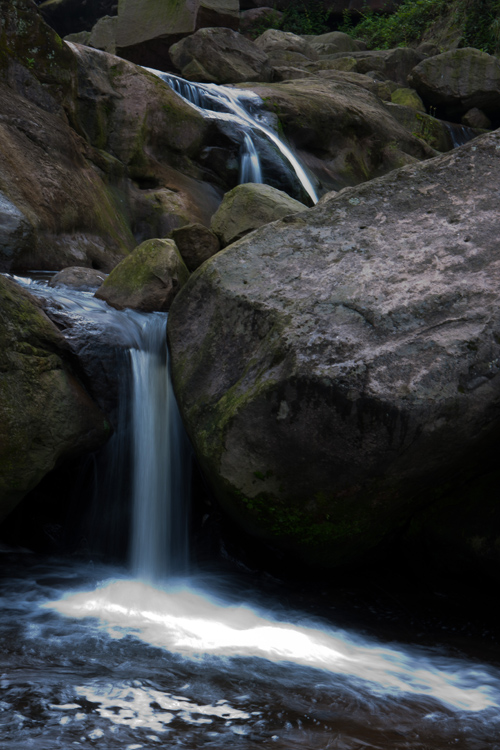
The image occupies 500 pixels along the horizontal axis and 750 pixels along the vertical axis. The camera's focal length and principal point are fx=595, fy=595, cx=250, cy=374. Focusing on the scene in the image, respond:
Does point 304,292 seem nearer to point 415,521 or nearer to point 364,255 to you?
point 364,255

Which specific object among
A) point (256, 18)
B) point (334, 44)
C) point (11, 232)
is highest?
point (256, 18)

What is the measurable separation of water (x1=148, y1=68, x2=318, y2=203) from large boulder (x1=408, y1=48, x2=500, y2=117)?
6.71 m

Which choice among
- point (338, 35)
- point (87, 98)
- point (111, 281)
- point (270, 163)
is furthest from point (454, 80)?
point (111, 281)

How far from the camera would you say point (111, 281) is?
4754 millimetres

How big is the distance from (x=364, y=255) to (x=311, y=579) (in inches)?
74.9

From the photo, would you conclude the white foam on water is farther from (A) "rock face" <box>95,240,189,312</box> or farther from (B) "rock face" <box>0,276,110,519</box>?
(A) "rock face" <box>95,240,189,312</box>

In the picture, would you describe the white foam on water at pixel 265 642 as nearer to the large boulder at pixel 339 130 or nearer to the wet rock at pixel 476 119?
the large boulder at pixel 339 130

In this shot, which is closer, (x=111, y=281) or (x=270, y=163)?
(x=111, y=281)

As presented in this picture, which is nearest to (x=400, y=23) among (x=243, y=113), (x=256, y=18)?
(x=256, y=18)

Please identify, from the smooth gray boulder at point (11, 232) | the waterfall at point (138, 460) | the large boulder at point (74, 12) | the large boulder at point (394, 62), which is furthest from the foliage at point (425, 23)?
the waterfall at point (138, 460)

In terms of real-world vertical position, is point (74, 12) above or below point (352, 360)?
above

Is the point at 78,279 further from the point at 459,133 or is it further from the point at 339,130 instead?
the point at 459,133

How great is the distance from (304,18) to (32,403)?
23012 mm

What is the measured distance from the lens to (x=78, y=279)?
5109mm
